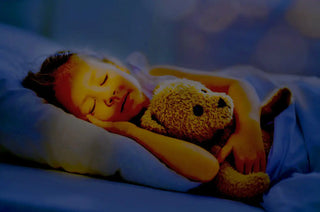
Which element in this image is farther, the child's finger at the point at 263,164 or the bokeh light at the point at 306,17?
the bokeh light at the point at 306,17

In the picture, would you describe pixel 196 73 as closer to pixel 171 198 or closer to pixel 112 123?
pixel 112 123

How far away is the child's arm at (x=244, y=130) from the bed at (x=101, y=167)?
5 centimetres

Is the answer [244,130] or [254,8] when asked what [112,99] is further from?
[254,8]

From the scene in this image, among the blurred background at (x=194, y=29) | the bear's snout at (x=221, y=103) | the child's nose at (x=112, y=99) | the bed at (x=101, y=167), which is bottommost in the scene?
the bed at (x=101, y=167)

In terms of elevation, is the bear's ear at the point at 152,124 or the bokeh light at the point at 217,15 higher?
the bokeh light at the point at 217,15

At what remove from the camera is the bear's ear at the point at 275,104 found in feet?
2.46

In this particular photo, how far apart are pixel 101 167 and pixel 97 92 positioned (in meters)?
0.22

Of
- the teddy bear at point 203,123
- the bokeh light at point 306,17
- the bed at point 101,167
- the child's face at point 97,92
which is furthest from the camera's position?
the bokeh light at point 306,17

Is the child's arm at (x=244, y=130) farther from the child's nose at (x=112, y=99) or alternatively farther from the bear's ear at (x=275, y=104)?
the child's nose at (x=112, y=99)

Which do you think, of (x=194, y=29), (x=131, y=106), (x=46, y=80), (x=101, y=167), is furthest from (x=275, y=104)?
(x=194, y=29)

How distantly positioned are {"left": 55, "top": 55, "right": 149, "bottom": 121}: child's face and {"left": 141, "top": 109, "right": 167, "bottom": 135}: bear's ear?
8cm

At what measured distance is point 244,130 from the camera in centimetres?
68

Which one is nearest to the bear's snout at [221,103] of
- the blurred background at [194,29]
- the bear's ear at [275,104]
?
the bear's ear at [275,104]

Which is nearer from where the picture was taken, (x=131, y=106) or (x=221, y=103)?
(x=221, y=103)
